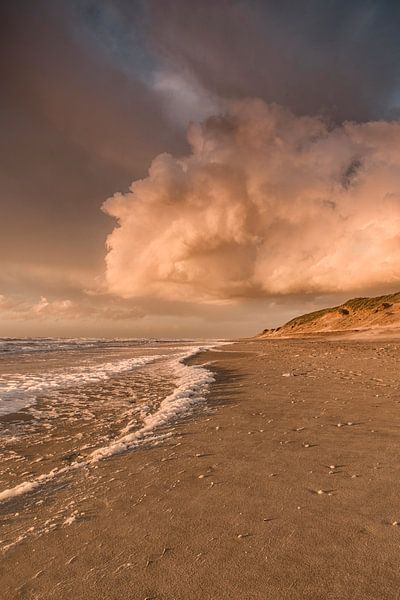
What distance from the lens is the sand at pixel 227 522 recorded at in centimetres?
318

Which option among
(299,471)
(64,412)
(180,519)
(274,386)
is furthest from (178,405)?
(180,519)

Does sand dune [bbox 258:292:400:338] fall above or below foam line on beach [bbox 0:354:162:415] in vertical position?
above

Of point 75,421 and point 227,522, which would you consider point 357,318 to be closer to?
point 75,421

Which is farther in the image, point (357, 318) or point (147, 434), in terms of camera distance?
point (357, 318)

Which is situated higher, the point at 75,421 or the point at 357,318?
the point at 357,318

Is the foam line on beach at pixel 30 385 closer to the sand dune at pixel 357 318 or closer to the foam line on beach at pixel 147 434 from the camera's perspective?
the foam line on beach at pixel 147 434

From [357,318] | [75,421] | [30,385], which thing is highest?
[357,318]

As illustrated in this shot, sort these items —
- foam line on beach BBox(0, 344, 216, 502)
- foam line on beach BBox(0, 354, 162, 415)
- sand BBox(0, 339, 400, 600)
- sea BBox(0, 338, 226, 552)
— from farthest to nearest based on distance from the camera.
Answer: foam line on beach BBox(0, 354, 162, 415)
sea BBox(0, 338, 226, 552)
foam line on beach BBox(0, 344, 216, 502)
sand BBox(0, 339, 400, 600)

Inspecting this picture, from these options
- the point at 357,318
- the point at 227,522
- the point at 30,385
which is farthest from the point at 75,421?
the point at 357,318

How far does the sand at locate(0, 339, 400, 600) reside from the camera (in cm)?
318

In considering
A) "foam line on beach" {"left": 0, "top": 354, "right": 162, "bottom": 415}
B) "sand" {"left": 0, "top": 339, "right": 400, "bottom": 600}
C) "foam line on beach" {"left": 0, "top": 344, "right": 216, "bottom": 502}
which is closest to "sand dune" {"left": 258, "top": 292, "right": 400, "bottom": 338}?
"foam line on beach" {"left": 0, "top": 354, "right": 162, "bottom": 415}

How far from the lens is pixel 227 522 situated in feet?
13.5

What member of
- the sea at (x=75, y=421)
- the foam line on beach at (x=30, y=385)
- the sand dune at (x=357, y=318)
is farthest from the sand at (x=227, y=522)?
the sand dune at (x=357, y=318)

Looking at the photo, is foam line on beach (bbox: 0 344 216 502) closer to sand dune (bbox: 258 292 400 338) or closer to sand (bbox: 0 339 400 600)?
sand (bbox: 0 339 400 600)
